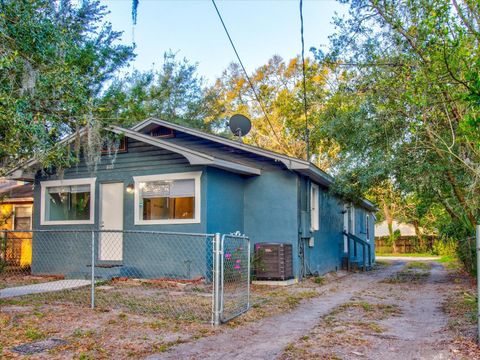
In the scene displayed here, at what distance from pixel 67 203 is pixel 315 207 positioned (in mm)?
6791

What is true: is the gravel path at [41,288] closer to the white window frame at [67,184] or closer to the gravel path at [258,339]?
the white window frame at [67,184]

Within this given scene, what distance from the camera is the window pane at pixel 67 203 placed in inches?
473

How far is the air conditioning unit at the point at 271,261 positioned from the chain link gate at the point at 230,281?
128 cm

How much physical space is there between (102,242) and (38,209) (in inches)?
84.4

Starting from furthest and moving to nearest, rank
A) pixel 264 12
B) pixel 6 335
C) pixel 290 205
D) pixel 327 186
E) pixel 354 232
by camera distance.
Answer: pixel 354 232
pixel 327 186
pixel 264 12
pixel 290 205
pixel 6 335

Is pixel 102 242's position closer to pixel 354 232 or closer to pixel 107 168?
pixel 107 168

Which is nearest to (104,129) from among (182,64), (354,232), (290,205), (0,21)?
(0,21)

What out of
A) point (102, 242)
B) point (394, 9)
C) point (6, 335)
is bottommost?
point (6, 335)

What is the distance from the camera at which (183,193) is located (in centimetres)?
1082

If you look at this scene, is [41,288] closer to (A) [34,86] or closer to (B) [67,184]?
(B) [67,184]

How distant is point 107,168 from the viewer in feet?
38.8

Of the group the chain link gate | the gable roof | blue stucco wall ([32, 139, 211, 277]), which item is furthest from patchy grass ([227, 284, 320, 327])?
the gable roof

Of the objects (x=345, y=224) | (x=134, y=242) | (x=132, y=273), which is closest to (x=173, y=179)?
(x=134, y=242)

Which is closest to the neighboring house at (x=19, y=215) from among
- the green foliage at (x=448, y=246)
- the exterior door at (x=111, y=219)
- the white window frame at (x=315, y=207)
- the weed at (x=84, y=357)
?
the exterior door at (x=111, y=219)
